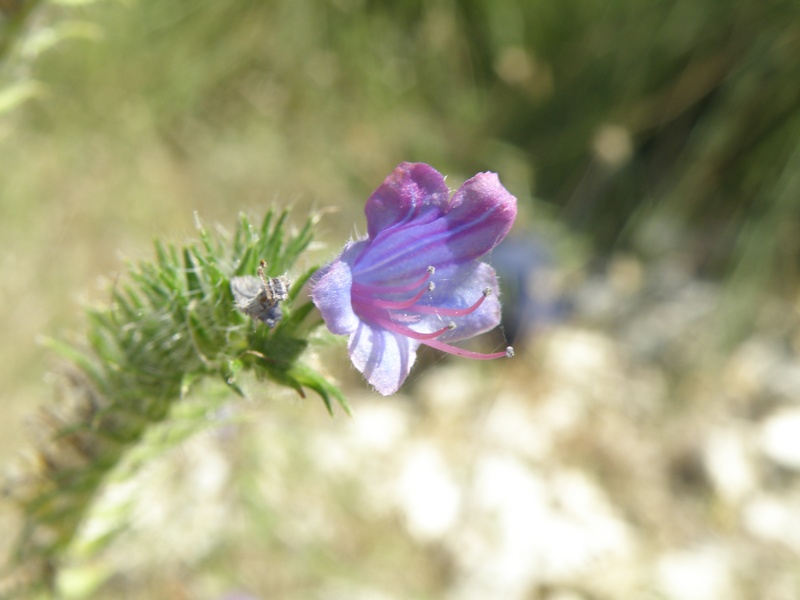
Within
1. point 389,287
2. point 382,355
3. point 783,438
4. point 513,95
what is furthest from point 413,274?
point 783,438

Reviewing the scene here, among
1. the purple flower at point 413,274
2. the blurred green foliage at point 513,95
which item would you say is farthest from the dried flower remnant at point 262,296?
the blurred green foliage at point 513,95

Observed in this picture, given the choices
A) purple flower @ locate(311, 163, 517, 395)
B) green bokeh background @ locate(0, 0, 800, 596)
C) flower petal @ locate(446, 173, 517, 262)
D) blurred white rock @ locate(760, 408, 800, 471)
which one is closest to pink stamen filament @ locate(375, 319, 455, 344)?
purple flower @ locate(311, 163, 517, 395)

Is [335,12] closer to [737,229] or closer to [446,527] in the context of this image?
[737,229]

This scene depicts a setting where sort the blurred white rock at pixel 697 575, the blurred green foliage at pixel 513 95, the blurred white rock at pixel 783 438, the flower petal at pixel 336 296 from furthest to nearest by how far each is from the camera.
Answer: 1. the blurred white rock at pixel 783 438
2. the blurred green foliage at pixel 513 95
3. the blurred white rock at pixel 697 575
4. the flower petal at pixel 336 296

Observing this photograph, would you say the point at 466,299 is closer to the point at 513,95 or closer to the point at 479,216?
the point at 479,216

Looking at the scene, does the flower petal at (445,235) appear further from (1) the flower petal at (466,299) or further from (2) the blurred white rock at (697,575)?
(2) the blurred white rock at (697,575)

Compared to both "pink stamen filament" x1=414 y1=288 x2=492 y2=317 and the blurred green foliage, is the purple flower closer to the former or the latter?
"pink stamen filament" x1=414 y1=288 x2=492 y2=317

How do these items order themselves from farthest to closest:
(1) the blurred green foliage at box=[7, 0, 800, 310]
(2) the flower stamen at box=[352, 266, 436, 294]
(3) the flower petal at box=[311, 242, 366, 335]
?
(1) the blurred green foliage at box=[7, 0, 800, 310]
(2) the flower stamen at box=[352, 266, 436, 294]
(3) the flower petal at box=[311, 242, 366, 335]

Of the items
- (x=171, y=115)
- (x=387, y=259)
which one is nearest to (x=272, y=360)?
(x=387, y=259)
